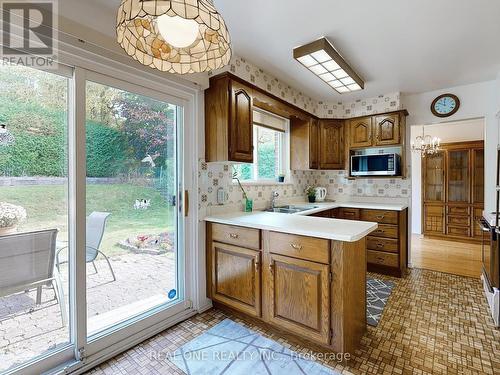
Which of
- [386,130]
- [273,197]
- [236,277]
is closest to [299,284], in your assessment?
[236,277]

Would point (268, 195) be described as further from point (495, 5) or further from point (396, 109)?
point (495, 5)

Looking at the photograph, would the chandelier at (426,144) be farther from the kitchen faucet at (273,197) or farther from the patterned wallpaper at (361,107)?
the kitchen faucet at (273,197)

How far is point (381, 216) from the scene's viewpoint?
A: 325 centimetres

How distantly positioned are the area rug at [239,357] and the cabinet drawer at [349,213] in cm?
209

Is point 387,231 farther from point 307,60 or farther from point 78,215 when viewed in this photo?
point 78,215

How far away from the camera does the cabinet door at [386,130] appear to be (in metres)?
3.38

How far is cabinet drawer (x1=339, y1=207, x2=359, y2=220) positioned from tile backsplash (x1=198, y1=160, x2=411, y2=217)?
0.62 m

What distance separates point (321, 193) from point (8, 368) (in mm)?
3664

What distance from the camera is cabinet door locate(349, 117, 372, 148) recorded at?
361 centimetres

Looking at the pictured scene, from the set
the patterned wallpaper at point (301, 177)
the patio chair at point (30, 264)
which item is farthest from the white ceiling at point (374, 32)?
the patio chair at point (30, 264)

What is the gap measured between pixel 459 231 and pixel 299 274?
5.09 m

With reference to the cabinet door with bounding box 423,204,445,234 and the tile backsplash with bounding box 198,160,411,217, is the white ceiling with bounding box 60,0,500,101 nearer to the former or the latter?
the tile backsplash with bounding box 198,160,411,217

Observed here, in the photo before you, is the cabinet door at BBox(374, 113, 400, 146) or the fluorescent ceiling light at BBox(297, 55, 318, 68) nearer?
the fluorescent ceiling light at BBox(297, 55, 318, 68)

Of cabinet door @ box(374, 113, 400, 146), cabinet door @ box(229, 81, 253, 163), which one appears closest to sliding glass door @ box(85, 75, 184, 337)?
cabinet door @ box(229, 81, 253, 163)
